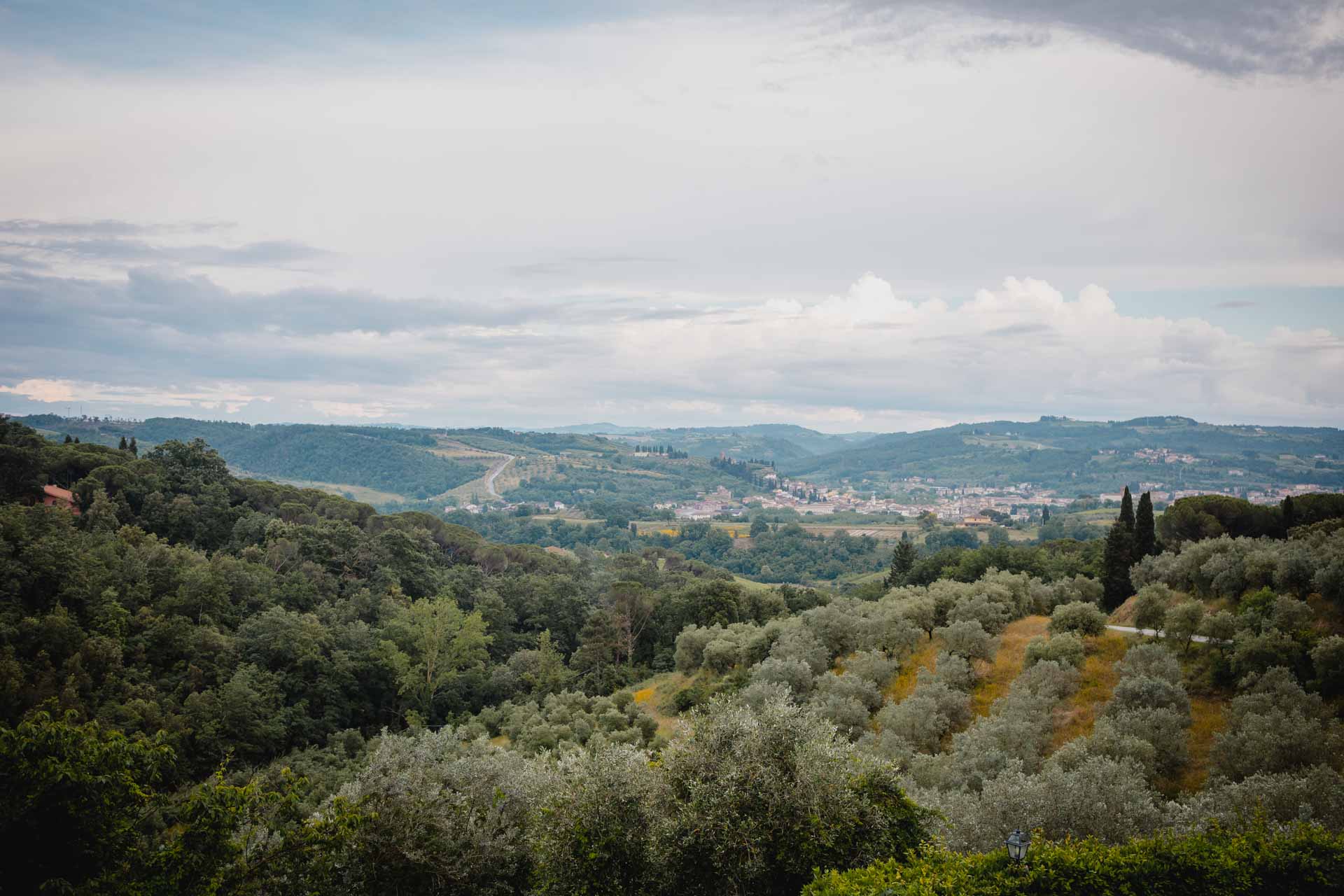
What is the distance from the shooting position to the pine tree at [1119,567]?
47062 millimetres

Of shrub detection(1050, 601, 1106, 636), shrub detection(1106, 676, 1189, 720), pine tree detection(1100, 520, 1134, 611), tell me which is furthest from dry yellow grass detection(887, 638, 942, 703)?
pine tree detection(1100, 520, 1134, 611)

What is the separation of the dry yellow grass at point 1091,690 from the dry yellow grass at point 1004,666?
3257 millimetres

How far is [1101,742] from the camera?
24.7 metres

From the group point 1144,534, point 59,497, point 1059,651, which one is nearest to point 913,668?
point 1059,651

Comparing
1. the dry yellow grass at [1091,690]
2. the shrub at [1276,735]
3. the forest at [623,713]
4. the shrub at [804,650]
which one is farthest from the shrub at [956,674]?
the shrub at [1276,735]

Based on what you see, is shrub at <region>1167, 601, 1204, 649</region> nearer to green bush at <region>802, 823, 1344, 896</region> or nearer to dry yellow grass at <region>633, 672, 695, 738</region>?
green bush at <region>802, 823, 1344, 896</region>

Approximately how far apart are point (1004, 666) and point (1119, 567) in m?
14.0

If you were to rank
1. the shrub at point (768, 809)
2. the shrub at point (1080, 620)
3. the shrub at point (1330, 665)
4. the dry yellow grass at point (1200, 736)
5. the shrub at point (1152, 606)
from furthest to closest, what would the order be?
the shrub at point (1080, 620) → the shrub at point (1152, 606) → the shrub at point (1330, 665) → the dry yellow grass at point (1200, 736) → the shrub at point (768, 809)

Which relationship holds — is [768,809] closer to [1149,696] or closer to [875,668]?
[1149,696]

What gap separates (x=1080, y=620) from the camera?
3866 cm

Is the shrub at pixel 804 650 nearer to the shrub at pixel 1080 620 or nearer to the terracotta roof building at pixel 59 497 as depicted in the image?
the shrub at pixel 1080 620

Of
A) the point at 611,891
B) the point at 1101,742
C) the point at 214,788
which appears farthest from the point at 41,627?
the point at 1101,742

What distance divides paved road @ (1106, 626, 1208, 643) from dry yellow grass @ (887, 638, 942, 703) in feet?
30.7

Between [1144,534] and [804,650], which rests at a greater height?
[1144,534]
